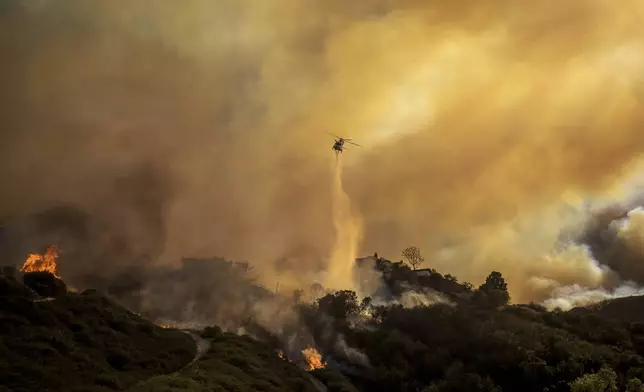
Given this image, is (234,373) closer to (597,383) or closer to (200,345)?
(200,345)

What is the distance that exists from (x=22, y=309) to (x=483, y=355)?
159m

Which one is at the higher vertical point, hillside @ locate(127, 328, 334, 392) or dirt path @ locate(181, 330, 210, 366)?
dirt path @ locate(181, 330, 210, 366)

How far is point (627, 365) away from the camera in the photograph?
559 feet

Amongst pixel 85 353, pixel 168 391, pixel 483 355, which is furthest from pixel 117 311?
pixel 483 355

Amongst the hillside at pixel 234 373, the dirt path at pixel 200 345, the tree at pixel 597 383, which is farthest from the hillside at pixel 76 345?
the tree at pixel 597 383

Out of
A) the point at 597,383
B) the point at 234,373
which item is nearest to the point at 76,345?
the point at 234,373

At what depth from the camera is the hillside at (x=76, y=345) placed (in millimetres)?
108500

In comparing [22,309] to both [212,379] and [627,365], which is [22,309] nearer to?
[212,379]

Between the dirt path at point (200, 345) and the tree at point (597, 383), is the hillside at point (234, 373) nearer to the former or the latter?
the dirt path at point (200, 345)

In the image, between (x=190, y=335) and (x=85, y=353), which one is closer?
(x=85, y=353)

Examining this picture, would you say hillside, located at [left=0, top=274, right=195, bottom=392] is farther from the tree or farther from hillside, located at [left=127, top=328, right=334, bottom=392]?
the tree

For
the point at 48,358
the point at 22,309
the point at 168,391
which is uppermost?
the point at 22,309

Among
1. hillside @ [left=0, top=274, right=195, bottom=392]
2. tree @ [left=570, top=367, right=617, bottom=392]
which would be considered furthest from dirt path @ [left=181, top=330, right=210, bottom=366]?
tree @ [left=570, top=367, right=617, bottom=392]

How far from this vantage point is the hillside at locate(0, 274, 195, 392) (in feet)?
356
